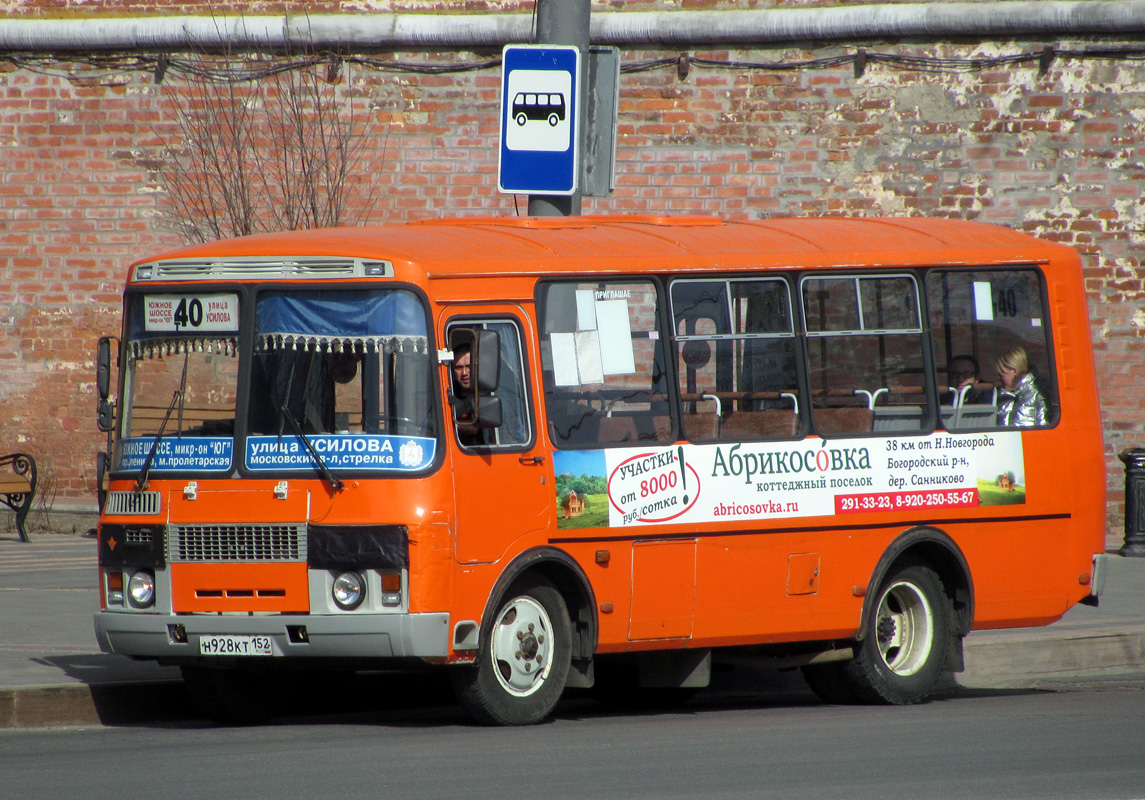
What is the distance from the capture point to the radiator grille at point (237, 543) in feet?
26.9

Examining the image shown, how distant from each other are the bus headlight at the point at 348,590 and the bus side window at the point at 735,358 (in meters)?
2.04

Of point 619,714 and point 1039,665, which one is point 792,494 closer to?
point 619,714

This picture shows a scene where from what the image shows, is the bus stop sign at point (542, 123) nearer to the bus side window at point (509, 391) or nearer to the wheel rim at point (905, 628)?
the bus side window at point (509, 391)

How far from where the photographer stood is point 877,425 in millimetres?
9875

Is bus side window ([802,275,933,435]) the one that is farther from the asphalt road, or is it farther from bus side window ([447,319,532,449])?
bus side window ([447,319,532,449])

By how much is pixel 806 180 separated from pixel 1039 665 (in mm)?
7561

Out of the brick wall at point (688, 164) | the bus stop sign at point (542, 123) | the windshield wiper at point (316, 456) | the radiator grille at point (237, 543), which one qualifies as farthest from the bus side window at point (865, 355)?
the brick wall at point (688, 164)

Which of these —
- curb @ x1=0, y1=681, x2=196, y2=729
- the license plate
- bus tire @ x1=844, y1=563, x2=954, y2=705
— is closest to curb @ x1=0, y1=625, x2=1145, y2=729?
bus tire @ x1=844, y1=563, x2=954, y2=705

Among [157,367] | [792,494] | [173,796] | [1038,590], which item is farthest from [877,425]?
[173,796]

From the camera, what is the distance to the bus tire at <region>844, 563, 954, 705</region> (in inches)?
391

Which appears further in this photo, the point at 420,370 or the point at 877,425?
the point at 877,425

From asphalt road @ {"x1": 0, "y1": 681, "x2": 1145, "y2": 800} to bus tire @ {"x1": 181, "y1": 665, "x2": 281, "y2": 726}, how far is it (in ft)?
0.59

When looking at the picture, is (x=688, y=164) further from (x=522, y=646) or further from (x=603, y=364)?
(x=522, y=646)

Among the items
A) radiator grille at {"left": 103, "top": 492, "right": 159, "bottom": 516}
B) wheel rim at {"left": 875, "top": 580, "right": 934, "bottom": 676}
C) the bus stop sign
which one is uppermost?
the bus stop sign
